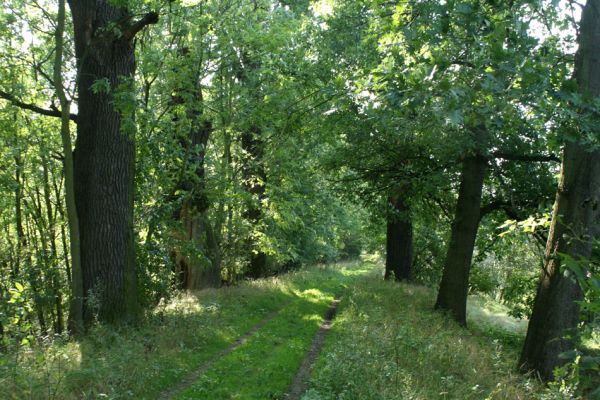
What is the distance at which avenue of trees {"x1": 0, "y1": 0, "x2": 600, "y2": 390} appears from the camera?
6.12m

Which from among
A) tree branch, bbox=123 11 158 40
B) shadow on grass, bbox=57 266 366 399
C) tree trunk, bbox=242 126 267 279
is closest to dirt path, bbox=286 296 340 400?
shadow on grass, bbox=57 266 366 399

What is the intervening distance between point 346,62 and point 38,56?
915cm

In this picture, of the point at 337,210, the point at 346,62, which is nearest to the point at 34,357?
the point at 346,62

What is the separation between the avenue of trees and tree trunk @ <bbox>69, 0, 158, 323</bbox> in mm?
35

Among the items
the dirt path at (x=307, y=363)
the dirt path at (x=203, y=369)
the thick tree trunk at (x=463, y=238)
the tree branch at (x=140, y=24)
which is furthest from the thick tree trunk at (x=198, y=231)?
the thick tree trunk at (x=463, y=238)

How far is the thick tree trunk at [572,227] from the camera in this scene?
29.0ft

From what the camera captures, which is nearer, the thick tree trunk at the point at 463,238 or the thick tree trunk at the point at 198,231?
the thick tree trunk at the point at 463,238

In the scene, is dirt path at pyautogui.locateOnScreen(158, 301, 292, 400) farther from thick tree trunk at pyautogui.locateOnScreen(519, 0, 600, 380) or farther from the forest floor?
thick tree trunk at pyautogui.locateOnScreen(519, 0, 600, 380)

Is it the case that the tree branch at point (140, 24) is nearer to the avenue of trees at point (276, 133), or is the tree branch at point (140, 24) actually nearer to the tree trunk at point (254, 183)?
the avenue of trees at point (276, 133)

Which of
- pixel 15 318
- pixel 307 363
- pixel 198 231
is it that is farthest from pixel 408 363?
pixel 198 231

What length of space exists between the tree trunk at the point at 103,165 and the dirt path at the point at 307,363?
392 cm

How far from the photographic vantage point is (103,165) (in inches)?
425

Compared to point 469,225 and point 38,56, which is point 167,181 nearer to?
point 38,56

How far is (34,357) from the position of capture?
7.52 meters
